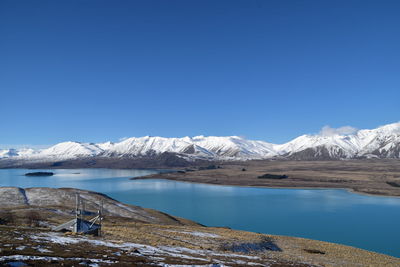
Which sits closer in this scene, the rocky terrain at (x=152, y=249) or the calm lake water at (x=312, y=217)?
the rocky terrain at (x=152, y=249)

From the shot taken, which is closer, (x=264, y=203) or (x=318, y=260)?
(x=318, y=260)

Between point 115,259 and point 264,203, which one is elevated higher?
point 115,259

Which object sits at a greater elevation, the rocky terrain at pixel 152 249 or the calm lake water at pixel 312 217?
the rocky terrain at pixel 152 249

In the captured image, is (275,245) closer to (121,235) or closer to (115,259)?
(121,235)

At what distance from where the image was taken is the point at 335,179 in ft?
580

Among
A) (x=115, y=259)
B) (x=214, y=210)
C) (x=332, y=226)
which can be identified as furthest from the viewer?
(x=214, y=210)

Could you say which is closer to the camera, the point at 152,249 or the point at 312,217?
A: the point at 152,249

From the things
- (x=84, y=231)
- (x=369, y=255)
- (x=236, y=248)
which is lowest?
(x=369, y=255)

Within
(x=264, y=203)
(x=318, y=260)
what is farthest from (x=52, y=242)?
(x=264, y=203)

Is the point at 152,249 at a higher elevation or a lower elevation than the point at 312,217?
higher

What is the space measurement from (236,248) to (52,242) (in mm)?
16948

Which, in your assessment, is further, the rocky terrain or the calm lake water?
the calm lake water

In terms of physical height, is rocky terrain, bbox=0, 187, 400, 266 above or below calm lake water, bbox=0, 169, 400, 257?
above

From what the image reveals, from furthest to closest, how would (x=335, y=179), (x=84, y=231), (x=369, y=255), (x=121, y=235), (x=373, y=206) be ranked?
(x=335, y=179)
(x=373, y=206)
(x=369, y=255)
(x=121, y=235)
(x=84, y=231)
